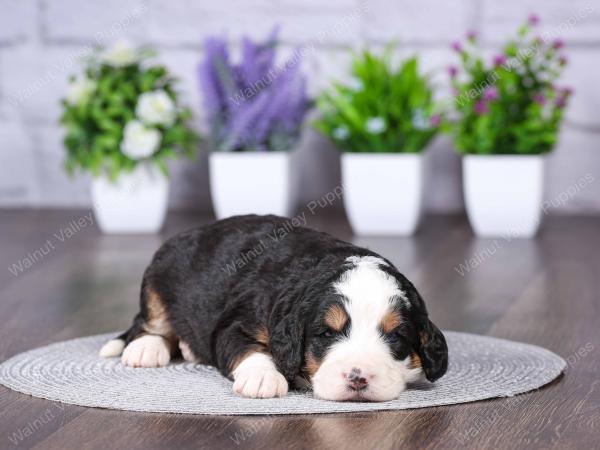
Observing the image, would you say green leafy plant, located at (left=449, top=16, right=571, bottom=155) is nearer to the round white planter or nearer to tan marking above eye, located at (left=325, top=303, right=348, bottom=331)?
the round white planter

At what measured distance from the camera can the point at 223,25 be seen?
6.30 meters

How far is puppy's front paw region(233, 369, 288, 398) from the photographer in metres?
2.55

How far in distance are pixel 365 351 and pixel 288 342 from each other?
0.18 meters

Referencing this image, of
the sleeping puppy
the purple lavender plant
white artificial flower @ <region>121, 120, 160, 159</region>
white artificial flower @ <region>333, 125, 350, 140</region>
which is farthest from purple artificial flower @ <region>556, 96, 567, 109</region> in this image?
the sleeping puppy

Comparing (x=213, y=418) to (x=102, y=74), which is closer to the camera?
(x=213, y=418)

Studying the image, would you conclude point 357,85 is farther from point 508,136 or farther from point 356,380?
point 356,380

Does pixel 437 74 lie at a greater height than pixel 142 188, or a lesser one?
greater

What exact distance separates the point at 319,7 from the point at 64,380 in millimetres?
3789

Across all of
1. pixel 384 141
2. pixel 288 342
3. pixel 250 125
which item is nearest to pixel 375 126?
pixel 384 141

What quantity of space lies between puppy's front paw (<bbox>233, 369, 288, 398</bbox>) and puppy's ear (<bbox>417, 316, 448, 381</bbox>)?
313 millimetres

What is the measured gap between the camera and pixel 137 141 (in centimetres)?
541

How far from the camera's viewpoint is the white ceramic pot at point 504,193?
5301 mm

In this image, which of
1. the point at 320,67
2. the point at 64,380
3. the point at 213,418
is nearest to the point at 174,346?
the point at 64,380

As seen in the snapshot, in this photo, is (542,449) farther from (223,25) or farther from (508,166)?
(223,25)
